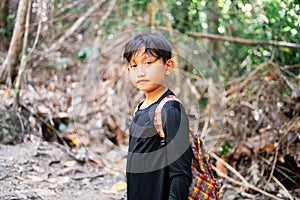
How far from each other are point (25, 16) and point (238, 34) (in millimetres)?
2548

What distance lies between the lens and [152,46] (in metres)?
1.56

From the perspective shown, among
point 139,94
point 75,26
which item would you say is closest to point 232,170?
point 139,94

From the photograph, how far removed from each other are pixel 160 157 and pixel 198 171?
153mm

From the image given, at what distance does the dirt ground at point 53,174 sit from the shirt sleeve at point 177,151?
1274 mm

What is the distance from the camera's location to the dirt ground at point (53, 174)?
2625 mm

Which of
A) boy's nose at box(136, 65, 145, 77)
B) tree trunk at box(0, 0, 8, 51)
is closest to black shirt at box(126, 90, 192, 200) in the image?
boy's nose at box(136, 65, 145, 77)

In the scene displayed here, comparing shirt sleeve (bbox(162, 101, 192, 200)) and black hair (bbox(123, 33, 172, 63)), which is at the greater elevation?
black hair (bbox(123, 33, 172, 63))

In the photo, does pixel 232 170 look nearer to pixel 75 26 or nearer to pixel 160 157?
pixel 160 157

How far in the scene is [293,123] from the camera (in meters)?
3.15

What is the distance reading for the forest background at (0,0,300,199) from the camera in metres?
3.27

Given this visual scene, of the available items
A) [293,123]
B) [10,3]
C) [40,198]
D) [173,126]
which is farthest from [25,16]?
[173,126]

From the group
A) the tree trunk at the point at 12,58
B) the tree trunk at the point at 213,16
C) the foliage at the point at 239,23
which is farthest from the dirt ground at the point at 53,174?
the tree trunk at the point at 213,16

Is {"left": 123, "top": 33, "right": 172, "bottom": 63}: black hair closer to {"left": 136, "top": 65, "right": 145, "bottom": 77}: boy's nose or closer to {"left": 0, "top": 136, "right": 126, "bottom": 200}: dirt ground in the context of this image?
{"left": 136, "top": 65, "right": 145, "bottom": 77}: boy's nose

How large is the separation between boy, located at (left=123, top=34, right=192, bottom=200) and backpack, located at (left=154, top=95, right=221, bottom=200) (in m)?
0.02
